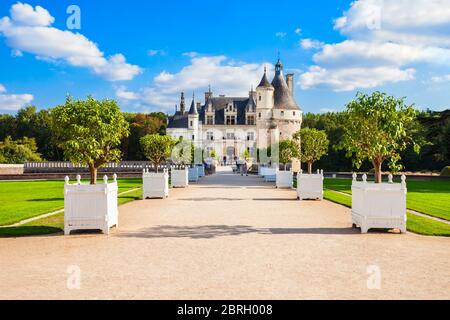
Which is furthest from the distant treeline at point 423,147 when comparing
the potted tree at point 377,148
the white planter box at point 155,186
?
the white planter box at point 155,186

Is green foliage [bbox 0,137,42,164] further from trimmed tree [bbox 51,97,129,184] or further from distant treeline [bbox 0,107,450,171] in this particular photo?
trimmed tree [bbox 51,97,129,184]

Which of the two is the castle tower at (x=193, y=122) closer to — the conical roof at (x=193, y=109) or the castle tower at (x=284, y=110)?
the conical roof at (x=193, y=109)

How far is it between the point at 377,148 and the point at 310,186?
8.74 meters

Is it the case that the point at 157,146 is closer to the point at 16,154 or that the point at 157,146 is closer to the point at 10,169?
the point at 10,169

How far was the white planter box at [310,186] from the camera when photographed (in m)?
21.6

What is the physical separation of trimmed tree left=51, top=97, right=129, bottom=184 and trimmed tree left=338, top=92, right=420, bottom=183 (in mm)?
6875

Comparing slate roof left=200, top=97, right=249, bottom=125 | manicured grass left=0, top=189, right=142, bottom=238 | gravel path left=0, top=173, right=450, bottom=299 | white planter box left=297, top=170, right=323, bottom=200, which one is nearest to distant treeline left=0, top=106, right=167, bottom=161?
slate roof left=200, top=97, right=249, bottom=125

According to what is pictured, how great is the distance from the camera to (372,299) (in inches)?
240

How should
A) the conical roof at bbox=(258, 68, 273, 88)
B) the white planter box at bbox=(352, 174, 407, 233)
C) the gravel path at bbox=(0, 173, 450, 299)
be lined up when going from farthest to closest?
1. the conical roof at bbox=(258, 68, 273, 88)
2. the white planter box at bbox=(352, 174, 407, 233)
3. the gravel path at bbox=(0, 173, 450, 299)

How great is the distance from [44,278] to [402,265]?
547 centimetres

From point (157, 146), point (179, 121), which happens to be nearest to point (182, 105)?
point (179, 121)

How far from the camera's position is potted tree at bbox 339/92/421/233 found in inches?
473
